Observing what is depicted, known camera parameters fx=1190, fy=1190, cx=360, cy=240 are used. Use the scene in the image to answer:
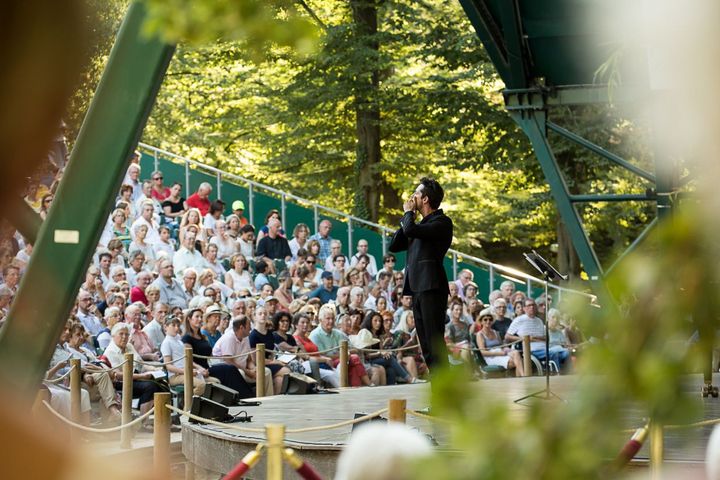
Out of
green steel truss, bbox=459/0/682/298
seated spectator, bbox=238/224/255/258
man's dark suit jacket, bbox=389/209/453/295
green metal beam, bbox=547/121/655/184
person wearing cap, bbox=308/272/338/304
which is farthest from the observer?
seated spectator, bbox=238/224/255/258

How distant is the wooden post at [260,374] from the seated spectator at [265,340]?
0.29 m

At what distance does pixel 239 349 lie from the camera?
44.1 feet

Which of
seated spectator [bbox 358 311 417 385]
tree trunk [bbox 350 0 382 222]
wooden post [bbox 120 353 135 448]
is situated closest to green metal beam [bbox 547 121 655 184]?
seated spectator [bbox 358 311 417 385]

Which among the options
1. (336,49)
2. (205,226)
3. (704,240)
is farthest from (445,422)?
(336,49)

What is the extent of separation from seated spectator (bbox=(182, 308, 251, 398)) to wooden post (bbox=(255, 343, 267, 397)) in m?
0.25

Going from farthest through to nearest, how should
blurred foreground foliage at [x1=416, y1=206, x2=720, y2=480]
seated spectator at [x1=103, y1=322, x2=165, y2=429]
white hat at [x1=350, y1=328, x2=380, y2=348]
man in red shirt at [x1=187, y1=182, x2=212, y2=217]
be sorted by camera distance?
man in red shirt at [x1=187, y1=182, x2=212, y2=217] → white hat at [x1=350, y1=328, x2=380, y2=348] → seated spectator at [x1=103, y1=322, x2=165, y2=429] → blurred foreground foliage at [x1=416, y1=206, x2=720, y2=480]

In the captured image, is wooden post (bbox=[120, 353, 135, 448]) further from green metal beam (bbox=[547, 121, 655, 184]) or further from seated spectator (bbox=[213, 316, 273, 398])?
green metal beam (bbox=[547, 121, 655, 184])

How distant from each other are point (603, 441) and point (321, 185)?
2744cm

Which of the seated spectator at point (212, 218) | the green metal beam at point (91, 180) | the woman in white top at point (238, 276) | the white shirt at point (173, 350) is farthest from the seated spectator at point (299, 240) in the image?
the green metal beam at point (91, 180)

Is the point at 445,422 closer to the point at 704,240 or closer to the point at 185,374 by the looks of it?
the point at 704,240

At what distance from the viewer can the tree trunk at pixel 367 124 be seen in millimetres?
26203

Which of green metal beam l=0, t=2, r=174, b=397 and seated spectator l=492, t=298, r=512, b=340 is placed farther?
seated spectator l=492, t=298, r=512, b=340

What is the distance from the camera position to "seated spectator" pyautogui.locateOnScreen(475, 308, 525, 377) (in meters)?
16.8

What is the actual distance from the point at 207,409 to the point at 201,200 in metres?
8.99
